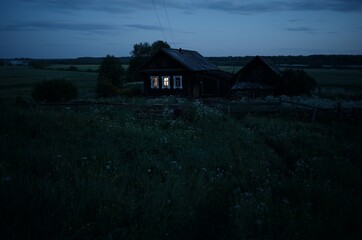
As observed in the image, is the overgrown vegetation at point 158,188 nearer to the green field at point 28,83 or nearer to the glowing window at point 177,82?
the glowing window at point 177,82

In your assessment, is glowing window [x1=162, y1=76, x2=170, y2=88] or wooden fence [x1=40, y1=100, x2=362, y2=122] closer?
wooden fence [x1=40, y1=100, x2=362, y2=122]

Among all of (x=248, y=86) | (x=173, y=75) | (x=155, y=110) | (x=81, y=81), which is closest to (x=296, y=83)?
(x=248, y=86)

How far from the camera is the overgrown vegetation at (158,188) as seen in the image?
3.63 meters

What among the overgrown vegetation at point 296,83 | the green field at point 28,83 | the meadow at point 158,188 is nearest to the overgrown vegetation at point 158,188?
the meadow at point 158,188

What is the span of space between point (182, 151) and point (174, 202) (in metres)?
3.29

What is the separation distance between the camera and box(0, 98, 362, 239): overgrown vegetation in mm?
3633

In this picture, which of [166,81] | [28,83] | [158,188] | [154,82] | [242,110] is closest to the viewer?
[158,188]

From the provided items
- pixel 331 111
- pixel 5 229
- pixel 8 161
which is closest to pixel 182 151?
pixel 8 161

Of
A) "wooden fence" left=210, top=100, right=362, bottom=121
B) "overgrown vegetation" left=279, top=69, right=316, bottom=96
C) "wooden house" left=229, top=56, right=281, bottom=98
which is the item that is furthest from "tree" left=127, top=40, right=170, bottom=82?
"wooden fence" left=210, top=100, right=362, bottom=121

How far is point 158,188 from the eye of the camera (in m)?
4.84

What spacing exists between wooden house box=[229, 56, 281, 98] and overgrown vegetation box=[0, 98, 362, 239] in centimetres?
2485

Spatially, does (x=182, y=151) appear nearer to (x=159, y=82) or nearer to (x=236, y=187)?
(x=236, y=187)

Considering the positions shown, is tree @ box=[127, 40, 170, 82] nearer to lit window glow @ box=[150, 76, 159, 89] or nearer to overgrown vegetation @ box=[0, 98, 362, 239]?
lit window glow @ box=[150, 76, 159, 89]

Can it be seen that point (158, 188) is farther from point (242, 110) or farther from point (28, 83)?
point (28, 83)
